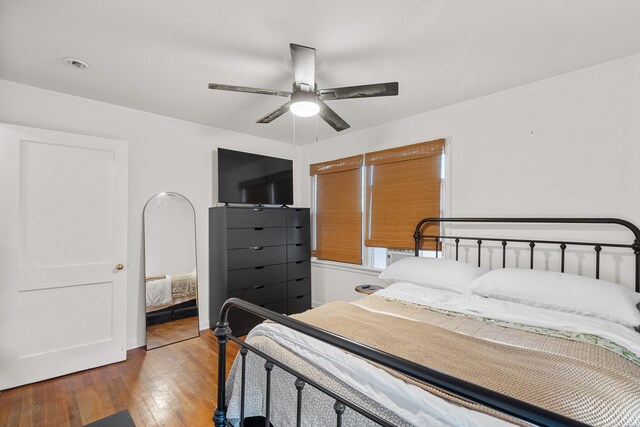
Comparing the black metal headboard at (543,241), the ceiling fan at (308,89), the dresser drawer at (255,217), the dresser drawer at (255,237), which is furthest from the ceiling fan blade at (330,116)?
the dresser drawer at (255,237)

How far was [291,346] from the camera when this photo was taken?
133 cm

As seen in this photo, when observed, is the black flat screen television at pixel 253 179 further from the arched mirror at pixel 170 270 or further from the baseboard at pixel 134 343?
the baseboard at pixel 134 343

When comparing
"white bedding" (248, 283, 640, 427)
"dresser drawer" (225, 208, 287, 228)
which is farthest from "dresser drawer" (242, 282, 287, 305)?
"white bedding" (248, 283, 640, 427)

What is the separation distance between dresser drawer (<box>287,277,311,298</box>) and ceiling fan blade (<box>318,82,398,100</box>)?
2.50m

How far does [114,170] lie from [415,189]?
296cm

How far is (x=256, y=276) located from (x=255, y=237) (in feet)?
1.50

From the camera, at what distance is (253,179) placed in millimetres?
3656

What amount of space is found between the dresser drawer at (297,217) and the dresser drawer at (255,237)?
0.15 metres

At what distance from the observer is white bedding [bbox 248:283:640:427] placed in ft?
2.87

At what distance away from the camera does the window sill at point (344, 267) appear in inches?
135

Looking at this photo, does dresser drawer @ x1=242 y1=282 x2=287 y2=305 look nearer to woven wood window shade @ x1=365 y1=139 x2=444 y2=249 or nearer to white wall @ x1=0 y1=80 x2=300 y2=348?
white wall @ x1=0 y1=80 x2=300 y2=348

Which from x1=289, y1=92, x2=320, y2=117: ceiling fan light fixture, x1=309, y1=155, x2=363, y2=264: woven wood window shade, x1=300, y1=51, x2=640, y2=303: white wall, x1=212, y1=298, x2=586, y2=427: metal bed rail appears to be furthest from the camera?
x1=309, y1=155, x2=363, y2=264: woven wood window shade

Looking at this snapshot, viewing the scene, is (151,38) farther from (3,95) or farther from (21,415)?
(21,415)

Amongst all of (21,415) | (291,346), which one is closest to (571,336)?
(291,346)
